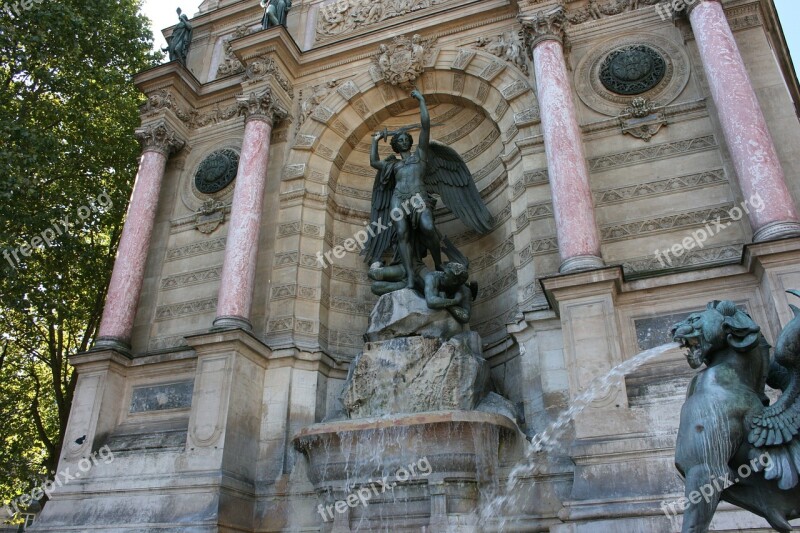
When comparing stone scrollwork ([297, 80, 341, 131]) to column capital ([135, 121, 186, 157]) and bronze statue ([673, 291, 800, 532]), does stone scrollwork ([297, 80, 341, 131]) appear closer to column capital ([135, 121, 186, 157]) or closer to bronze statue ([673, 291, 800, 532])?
column capital ([135, 121, 186, 157])

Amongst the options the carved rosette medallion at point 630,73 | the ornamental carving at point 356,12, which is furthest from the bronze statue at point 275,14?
the carved rosette medallion at point 630,73

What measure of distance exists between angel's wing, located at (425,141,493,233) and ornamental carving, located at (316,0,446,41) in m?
4.06

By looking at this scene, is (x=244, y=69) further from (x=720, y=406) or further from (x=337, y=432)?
(x=720, y=406)

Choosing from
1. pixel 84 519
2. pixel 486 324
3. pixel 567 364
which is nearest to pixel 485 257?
pixel 486 324

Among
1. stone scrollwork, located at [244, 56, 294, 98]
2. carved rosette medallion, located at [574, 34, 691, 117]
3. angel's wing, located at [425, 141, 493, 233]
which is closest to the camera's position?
carved rosette medallion, located at [574, 34, 691, 117]

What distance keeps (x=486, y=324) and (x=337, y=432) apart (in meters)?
4.17

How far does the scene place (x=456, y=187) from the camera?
39.9 feet

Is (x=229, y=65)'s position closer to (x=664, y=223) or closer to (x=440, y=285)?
(x=440, y=285)

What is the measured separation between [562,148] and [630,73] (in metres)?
2.47

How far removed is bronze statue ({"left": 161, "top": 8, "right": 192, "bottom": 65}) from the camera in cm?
1505

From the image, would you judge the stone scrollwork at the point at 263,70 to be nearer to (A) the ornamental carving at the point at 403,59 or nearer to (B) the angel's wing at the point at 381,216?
(A) the ornamental carving at the point at 403,59

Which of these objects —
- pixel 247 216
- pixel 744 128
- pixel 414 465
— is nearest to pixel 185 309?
pixel 247 216

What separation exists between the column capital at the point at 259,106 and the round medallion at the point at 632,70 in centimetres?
661

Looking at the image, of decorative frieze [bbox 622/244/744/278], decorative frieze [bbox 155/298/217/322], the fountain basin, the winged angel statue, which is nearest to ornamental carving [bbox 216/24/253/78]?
the winged angel statue
